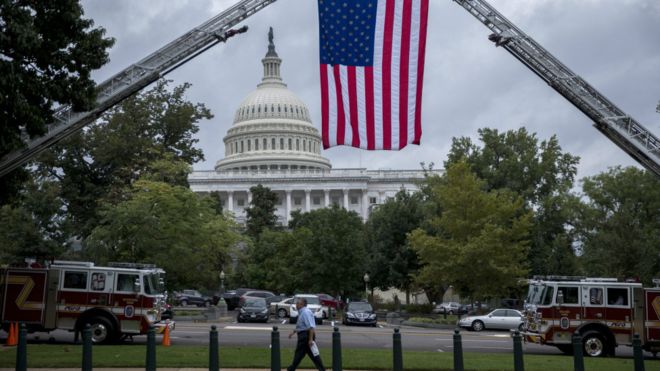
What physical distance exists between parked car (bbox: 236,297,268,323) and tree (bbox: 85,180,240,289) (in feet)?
13.0

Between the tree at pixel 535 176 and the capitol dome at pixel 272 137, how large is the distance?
11044cm

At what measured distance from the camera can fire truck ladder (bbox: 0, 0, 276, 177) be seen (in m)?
22.3

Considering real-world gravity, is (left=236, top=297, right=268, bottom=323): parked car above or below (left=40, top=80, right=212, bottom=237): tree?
below

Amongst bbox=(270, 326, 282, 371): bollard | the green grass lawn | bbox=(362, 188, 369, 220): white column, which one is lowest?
the green grass lawn

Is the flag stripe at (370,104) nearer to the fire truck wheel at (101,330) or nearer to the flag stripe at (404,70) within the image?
the flag stripe at (404,70)

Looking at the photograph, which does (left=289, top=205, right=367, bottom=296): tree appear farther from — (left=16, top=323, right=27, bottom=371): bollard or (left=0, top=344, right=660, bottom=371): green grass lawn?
(left=16, top=323, right=27, bottom=371): bollard

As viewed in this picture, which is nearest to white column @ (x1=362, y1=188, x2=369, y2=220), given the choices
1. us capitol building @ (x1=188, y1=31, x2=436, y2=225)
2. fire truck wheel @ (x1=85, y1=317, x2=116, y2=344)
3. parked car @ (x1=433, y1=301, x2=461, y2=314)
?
us capitol building @ (x1=188, y1=31, x2=436, y2=225)

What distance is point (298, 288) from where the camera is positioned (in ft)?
237

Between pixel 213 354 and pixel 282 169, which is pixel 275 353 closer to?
pixel 213 354

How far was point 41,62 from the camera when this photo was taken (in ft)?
68.9

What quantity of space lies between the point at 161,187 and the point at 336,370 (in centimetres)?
3309

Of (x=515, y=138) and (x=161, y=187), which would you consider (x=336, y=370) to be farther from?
(x=515, y=138)

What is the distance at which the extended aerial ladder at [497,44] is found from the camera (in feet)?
73.7

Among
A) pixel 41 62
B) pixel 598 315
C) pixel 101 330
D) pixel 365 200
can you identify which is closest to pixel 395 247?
pixel 598 315
